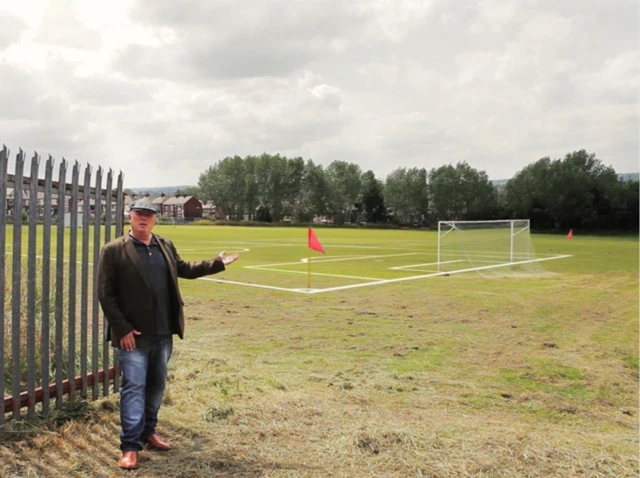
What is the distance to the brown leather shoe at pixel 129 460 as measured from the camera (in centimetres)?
363

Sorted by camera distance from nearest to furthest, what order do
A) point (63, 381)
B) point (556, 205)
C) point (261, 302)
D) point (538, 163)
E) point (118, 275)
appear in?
point (118, 275) < point (63, 381) < point (261, 302) < point (556, 205) < point (538, 163)

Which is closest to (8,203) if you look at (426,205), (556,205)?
(556,205)

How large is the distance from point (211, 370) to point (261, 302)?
585 cm

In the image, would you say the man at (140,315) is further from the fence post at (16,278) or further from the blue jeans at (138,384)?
the fence post at (16,278)

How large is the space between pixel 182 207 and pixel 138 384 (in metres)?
150

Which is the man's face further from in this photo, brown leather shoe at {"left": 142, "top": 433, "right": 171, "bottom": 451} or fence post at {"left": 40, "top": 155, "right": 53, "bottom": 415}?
brown leather shoe at {"left": 142, "top": 433, "right": 171, "bottom": 451}

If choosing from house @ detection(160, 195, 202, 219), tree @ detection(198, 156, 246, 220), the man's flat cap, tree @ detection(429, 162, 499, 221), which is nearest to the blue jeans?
the man's flat cap

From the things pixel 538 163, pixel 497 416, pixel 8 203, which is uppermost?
pixel 538 163

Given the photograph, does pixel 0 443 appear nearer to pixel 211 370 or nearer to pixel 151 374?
pixel 151 374

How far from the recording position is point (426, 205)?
10519cm

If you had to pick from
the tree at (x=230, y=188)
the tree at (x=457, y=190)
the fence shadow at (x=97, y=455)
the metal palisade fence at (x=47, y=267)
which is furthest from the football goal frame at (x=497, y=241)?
the tree at (x=230, y=188)

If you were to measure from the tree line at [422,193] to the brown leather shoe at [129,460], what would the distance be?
80.2 m

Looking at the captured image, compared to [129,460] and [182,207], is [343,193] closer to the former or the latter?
[182,207]

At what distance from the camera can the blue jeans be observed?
374 centimetres
